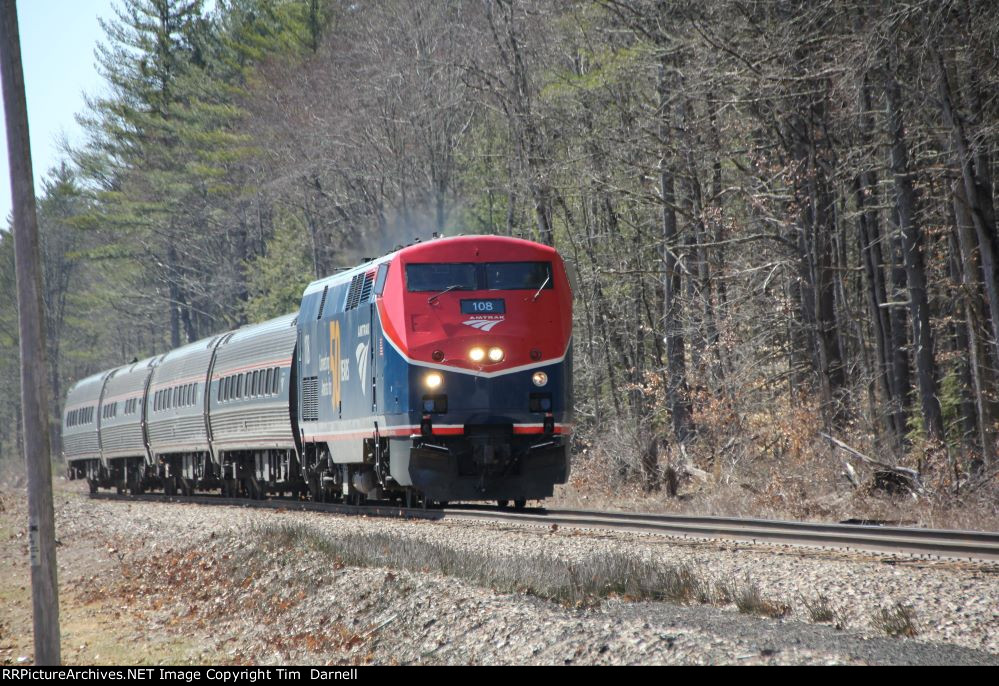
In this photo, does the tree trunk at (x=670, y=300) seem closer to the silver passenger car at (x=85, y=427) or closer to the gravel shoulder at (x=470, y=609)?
the gravel shoulder at (x=470, y=609)

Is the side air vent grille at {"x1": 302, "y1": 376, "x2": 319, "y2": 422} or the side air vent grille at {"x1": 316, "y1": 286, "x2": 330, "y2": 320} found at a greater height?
the side air vent grille at {"x1": 316, "y1": 286, "x2": 330, "y2": 320}

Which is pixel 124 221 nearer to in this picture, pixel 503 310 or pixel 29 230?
pixel 503 310

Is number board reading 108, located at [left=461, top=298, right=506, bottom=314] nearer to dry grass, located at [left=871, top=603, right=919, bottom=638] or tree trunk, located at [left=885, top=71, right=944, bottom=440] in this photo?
tree trunk, located at [left=885, top=71, right=944, bottom=440]

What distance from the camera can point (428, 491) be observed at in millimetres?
16344

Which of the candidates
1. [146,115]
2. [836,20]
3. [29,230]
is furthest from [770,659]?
[146,115]

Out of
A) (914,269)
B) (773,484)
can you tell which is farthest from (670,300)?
(773,484)

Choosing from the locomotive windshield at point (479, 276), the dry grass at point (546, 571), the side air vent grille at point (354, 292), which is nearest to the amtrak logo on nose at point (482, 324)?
the locomotive windshield at point (479, 276)

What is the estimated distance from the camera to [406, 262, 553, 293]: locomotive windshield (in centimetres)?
1662

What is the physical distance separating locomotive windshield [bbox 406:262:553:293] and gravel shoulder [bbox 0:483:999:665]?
323 cm

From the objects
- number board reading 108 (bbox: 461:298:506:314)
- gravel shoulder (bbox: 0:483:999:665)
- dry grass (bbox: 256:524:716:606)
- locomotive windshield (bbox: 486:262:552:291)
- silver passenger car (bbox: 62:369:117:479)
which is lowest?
gravel shoulder (bbox: 0:483:999:665)

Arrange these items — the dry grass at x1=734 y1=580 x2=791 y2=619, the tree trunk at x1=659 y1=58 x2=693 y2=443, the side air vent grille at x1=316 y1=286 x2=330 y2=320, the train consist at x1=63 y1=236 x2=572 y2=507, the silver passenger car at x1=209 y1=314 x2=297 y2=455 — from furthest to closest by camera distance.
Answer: the tree trunk at x1=659 y1=58 x2=693 y2=443, the silver passenger car at x1=209 y1=314 x2=297 y2=455, the side air vent grille at x1=316 y1=286 x2=330 y2=320, the train consist at x1=63 y1=236 x2=572 y2=507, the dry grass at x1=734 y1=580 x2=791 y2=619

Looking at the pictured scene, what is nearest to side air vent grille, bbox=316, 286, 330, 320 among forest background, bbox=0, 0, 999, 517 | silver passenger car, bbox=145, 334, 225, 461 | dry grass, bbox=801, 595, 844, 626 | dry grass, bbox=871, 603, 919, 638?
forest background, bbox=0, 0, 999, 517

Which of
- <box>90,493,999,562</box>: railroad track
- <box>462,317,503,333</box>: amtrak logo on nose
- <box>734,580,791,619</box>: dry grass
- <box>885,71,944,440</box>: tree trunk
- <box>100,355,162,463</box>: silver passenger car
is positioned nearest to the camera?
<box>734,580,791,619</box>: dry grass

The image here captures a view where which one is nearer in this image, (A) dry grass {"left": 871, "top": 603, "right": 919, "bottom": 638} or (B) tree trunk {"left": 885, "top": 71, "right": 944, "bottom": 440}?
(A) dry grass {"left": 871, "top": 603, "right": 919, "bottom": 638}
